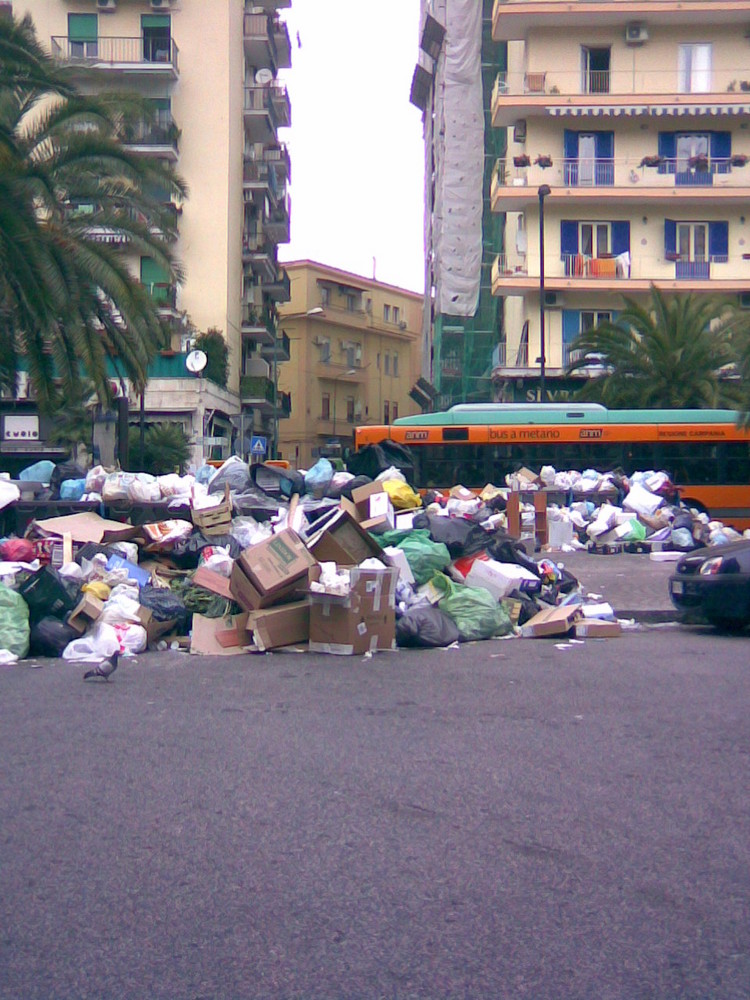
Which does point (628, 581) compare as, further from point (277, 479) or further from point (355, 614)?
point (355, 614)

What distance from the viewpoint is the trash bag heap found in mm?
10047

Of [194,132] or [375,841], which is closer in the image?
[375,841]

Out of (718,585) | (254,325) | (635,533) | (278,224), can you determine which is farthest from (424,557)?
(278,224)

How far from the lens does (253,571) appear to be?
10102mm

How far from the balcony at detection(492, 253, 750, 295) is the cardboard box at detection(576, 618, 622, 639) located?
27.8 metres

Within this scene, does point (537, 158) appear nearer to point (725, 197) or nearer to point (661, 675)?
point (725, 197)

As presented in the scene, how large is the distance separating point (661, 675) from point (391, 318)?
70224mm

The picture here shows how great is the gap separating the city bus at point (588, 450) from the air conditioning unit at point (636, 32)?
18.1 metres

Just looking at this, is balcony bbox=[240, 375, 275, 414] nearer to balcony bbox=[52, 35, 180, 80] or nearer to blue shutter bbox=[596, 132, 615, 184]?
balcony bbox=[52, 35, 180, 80]

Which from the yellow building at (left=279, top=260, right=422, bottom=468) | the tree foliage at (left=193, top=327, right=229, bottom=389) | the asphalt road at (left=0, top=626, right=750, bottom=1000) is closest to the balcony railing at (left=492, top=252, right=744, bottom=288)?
the tree foliage at (left=193, top=327, right=229, bottom=389)

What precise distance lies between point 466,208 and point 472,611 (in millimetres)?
38452

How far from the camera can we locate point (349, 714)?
24.1ft

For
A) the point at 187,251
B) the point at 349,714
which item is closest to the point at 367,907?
the point at 349,714

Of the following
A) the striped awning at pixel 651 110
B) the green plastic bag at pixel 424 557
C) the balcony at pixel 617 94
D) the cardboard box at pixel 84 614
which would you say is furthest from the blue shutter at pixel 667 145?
the cardboard box at pixel 84 614
